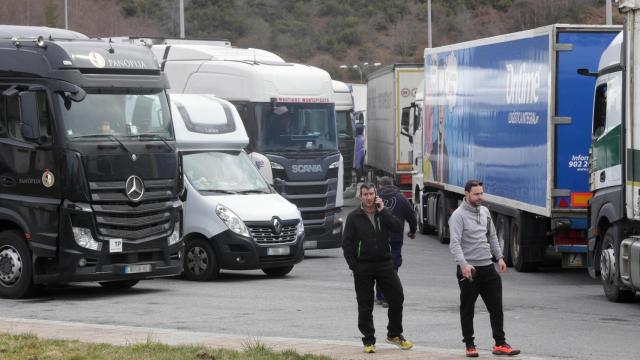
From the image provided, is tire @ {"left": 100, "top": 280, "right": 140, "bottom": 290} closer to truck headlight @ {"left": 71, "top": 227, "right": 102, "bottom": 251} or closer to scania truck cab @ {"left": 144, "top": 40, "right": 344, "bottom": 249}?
truck headlight @ {"left": 71, "top": 227, "right": 102, "bottom": 251}

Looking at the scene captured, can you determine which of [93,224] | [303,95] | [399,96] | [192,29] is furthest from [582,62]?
[192,29]

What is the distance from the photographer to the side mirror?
17.3 metres

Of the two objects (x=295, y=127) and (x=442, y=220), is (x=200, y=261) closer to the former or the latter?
(x=295, y=127)

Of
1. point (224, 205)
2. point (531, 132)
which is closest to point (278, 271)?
point (224, 205)

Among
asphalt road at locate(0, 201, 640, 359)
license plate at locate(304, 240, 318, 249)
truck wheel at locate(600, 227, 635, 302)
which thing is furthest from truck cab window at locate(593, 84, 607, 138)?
license plate at locate(304, 240, 318, 249)

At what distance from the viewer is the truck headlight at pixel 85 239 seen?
17.4 m

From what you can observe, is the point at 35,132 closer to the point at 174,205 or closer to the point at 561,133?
the point at 174,205

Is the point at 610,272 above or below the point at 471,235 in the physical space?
below

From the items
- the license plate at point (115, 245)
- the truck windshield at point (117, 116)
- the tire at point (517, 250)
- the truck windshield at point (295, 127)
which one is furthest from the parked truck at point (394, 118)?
the license plate at point (115, 245)

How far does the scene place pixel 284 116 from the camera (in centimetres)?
2453

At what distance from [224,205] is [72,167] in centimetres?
355

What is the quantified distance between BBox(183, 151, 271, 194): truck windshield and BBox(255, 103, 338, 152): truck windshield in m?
2.59

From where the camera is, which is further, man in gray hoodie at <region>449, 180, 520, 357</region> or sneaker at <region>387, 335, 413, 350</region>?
sneaker at <region>387, 335, 413, 350</region>

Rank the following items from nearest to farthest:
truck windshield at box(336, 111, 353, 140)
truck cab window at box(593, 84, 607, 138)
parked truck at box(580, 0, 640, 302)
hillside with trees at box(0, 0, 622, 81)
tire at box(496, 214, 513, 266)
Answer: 1. parked truck at box(580, 0, 640, 302)
2. truck cab window at box(593, 84, 607, 138)
3. tire at box(496, 214, 513, 266)
4. truck windshield at box(336, 111, 353, 140)
5. hillside with trees at box(0, 0, 622, 81)
